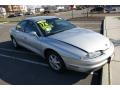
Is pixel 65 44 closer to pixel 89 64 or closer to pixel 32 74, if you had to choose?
pixel 89 64

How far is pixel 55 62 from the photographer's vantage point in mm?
5766

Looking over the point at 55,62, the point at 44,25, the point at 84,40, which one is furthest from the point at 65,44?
the point at 44,25

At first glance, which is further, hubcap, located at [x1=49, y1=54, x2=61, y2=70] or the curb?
hubcap, located at [x1=49, y1=54, x2=61, y2=70]

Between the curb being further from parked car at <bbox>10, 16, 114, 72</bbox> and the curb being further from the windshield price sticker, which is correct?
the windshield price sticker

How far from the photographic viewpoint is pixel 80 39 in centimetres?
560

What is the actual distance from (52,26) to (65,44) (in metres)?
1.36

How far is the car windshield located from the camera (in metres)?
6.41

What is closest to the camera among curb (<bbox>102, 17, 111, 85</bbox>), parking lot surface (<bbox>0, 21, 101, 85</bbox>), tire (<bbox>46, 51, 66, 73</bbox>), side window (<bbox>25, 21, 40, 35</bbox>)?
curb (<bbox>102, 17, 111, 85</bbox>)

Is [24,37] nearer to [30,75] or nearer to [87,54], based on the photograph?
[30,75]

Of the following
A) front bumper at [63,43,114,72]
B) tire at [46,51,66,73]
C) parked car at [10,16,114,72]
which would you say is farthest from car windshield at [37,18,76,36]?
front bumper at [63,43,114,72]

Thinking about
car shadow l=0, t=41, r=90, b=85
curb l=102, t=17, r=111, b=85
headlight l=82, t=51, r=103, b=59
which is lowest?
car shadow l=0, t=41, r=90, b=85

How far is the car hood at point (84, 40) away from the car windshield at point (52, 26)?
11.0 inches

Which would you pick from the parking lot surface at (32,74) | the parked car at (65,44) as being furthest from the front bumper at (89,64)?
the parking lot surface at (32,74)

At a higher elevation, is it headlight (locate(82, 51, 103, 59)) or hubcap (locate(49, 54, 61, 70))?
headlight (locate(82, 51, 103, 59))
